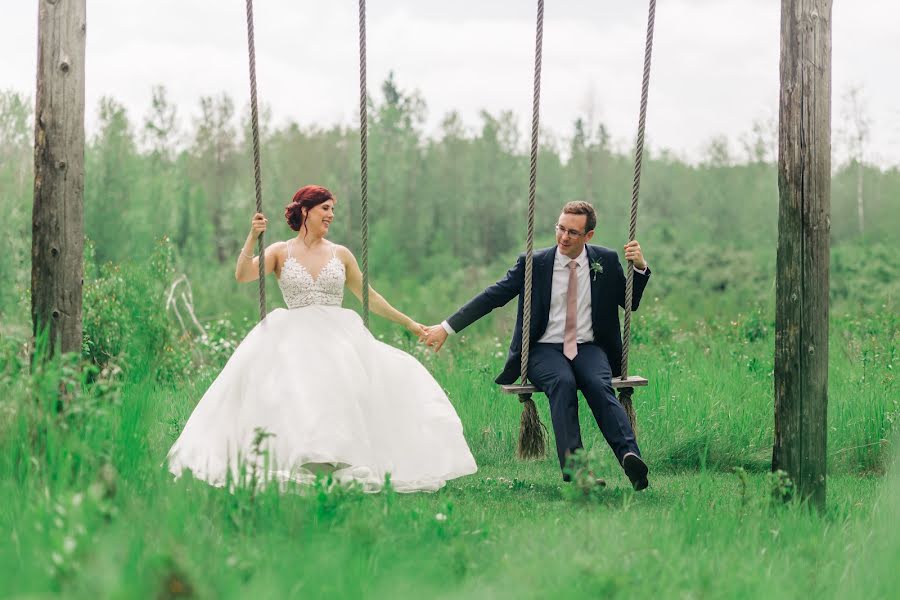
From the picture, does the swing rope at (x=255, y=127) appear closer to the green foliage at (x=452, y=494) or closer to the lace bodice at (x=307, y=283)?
the lace bodice at (x=307, y=283)

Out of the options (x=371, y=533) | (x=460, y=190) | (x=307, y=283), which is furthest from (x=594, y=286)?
(x=460, y=190)

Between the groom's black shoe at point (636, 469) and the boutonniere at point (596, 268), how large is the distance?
113cm

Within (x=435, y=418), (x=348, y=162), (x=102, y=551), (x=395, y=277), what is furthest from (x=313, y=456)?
(x=348, y=162)

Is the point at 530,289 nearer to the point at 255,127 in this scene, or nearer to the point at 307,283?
the point at 307,283

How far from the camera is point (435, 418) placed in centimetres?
534

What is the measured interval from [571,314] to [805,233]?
1.54 m

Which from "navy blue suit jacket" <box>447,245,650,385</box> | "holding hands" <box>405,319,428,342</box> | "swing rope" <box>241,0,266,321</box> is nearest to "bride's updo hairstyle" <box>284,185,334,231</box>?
"swing rope" <box>241,0,266,321</box>

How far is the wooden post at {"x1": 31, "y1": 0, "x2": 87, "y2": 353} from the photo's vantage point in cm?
458

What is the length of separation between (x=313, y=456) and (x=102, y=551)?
2135mm

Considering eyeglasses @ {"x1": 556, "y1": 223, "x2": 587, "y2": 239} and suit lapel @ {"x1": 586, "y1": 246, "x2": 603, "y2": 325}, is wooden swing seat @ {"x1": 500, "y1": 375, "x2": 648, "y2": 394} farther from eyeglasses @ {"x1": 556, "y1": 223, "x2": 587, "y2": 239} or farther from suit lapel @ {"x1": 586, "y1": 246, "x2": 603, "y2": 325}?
eyeglasses @ {"x1": 556, "y1": 223, "x2": 587, "y2": 239}

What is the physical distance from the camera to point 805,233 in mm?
4441

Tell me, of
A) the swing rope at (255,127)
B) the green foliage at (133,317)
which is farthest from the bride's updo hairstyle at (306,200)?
the green foliage at (133,317)

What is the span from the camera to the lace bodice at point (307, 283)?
5476 millimetres

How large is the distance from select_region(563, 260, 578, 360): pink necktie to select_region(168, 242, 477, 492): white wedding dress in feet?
2.48
